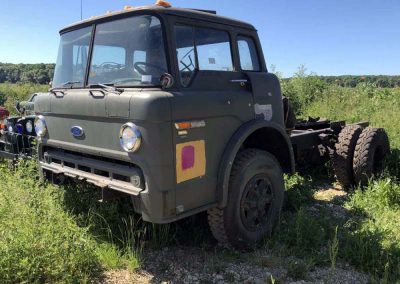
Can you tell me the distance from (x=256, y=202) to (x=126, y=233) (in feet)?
4.60

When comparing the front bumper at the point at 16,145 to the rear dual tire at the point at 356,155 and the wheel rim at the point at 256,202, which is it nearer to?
the wheel rim at the point at 256,202

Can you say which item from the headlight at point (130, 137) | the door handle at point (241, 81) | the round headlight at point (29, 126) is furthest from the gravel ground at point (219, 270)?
the round headlight at point (29, 126)

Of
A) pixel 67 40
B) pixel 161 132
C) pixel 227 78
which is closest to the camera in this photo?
pixel 161 132

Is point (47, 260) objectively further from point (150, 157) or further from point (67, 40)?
point (67, 40)

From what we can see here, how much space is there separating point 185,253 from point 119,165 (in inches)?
48.1

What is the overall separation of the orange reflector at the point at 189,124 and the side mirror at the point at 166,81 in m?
0.32

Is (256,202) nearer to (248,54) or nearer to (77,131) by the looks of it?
(248,54)

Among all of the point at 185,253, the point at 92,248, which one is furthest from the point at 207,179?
the point at 92,248

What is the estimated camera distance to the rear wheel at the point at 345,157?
20.6 feet

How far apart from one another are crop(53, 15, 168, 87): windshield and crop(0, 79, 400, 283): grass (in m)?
1.35

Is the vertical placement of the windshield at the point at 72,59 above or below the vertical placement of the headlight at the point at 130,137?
above

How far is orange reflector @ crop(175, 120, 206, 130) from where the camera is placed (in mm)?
3385

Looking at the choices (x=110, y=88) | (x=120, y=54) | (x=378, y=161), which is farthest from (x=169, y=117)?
(x=378, y=161)

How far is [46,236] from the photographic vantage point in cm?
373
